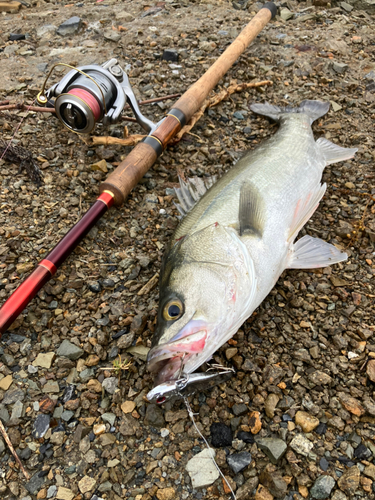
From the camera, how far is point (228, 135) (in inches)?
189

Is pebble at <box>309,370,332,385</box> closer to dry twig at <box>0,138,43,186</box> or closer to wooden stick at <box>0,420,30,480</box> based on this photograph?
wooden stick at <box>0,420,30,480</box>

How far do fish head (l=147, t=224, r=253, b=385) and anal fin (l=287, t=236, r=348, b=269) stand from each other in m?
0.68

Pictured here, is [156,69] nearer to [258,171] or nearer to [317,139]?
[317,139]

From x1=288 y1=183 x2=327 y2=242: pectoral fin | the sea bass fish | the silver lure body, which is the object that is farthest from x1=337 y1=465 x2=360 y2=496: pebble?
x1=288 y1=183 x2=327 y2=242: pectoral fin

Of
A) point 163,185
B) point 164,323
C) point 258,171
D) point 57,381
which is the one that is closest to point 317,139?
point 258,171

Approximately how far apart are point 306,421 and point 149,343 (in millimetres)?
1210

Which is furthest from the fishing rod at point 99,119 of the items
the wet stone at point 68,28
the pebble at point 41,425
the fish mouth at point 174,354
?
the wet stone at point 68,28

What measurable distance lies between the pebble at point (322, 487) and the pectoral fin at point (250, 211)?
1.69 metres

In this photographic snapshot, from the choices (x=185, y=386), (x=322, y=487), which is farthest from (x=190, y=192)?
(x=322, y=487)

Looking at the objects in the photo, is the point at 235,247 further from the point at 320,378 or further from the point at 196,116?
the point at 196,116

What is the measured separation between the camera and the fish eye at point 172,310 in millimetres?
2531

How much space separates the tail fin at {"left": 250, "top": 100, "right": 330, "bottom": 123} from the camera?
4.74 metres

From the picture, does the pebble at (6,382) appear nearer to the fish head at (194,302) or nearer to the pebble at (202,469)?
the fish head at (194,302)

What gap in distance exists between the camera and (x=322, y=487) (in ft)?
7.45
